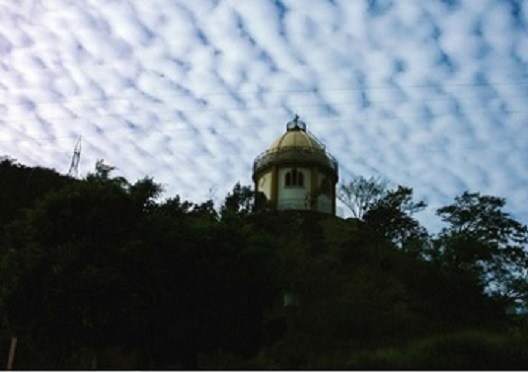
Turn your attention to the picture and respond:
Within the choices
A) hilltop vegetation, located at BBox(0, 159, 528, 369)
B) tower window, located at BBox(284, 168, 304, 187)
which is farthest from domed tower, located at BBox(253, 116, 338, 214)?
hilltop vegetation, located at BBox(0, 159, 528, 369)

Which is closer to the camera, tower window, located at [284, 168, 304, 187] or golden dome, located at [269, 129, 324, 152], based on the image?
tower window, located at [284, 168, 304, 187]

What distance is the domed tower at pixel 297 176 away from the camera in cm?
4203

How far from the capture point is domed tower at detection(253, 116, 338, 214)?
42031mm

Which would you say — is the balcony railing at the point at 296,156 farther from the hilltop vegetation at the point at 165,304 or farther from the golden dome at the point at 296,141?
the hilltop vegetation at the point at 165,304

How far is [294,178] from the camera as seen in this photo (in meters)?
43.2

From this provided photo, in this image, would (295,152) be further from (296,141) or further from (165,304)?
(165,304)

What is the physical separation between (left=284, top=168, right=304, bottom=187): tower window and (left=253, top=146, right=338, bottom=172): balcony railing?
79 cm

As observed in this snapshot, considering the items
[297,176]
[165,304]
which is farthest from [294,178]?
[165,304]

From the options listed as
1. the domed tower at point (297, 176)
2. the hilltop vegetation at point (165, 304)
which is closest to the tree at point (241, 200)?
the domed tower at point (297, 176)

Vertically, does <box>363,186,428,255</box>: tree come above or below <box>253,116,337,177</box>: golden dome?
below

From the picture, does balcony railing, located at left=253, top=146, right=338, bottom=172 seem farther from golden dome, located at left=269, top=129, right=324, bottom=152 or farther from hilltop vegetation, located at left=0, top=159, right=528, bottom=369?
hilltop vegetation, located at left=0, top=159, right=528, bottom=369

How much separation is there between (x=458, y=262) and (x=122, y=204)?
2031cm

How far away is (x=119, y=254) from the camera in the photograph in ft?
59.4

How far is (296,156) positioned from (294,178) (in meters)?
1.45
